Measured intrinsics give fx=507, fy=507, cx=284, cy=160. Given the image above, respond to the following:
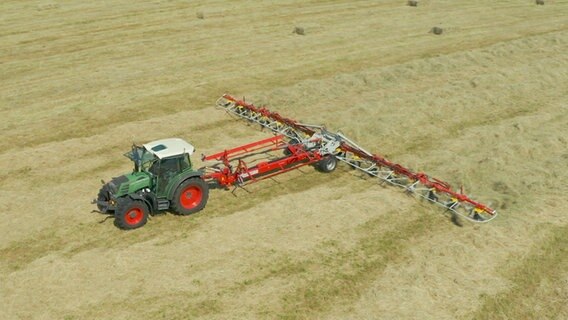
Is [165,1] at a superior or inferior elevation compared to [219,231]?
superior

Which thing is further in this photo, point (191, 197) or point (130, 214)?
point (191, 197)

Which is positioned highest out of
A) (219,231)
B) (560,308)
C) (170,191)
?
(170,191)

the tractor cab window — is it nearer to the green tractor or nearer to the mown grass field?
the green tractor

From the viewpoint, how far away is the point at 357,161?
14.8m

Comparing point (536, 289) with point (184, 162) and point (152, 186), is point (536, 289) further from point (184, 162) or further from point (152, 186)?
point (152, 186)

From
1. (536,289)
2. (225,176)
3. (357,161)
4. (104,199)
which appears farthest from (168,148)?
(536,289)

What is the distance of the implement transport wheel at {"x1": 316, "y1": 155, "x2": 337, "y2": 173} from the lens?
14.4 m

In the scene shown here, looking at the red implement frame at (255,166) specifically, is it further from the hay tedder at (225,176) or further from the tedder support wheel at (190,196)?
the tedder support wheel at (190,196)

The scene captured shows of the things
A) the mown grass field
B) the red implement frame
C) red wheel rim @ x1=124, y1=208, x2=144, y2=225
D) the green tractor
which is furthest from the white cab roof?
the mown grass field

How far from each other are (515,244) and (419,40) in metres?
19.5

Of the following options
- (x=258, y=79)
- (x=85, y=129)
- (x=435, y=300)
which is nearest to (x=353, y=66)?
(x=258, y=79)

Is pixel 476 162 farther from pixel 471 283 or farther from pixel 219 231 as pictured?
pixel 219 231

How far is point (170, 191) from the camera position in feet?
38.3

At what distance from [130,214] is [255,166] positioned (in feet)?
12.8
